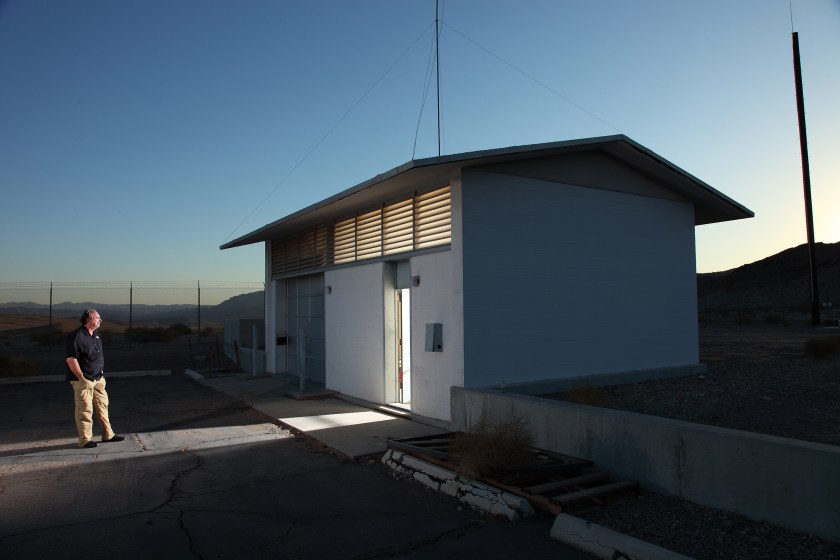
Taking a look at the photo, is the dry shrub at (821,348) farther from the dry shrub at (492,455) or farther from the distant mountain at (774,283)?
the distant mountain at (774,283)

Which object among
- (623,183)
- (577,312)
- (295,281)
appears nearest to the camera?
(577,312)

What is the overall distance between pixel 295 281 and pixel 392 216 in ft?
20.5

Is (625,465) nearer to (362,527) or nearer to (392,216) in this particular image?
(362,527)

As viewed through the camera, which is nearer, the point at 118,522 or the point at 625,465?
the point at 118,522

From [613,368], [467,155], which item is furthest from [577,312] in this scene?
[467,155]

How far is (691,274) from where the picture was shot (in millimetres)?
12859

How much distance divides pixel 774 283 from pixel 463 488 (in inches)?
3305

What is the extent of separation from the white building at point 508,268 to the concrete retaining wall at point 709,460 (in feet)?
8.41

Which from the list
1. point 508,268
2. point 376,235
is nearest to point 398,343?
point 376,235

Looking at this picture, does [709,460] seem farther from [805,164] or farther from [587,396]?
[805,164]

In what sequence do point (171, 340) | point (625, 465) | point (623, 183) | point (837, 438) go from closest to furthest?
point (625, 465) → point (837, 438) → point (623, 183) → point (171, 340)

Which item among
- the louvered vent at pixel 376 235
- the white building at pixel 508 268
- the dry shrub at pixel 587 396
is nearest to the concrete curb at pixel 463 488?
the white building at pixel 508 268

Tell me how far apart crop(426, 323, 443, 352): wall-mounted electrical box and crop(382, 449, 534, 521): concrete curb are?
241 centimetres

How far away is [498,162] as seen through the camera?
948 centimetres
